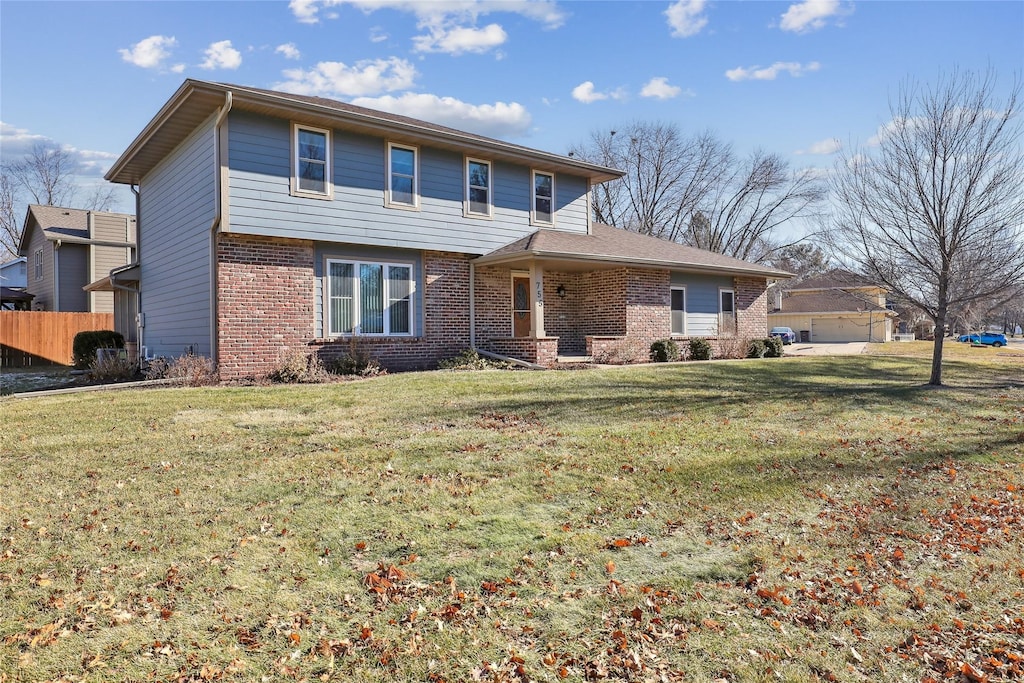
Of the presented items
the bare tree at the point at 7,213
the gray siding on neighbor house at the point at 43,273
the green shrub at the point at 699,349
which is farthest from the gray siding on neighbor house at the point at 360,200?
the bare tree at the point at 7,213

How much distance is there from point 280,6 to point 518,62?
6231mm

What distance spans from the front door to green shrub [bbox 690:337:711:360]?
15.5 feet

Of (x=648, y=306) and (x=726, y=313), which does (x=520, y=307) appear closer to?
(x=648, y=306)

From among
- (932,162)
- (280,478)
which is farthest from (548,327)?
(280,478)

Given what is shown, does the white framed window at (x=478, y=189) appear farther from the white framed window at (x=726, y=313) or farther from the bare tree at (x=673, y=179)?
the bare tree at (x=673, y=179)

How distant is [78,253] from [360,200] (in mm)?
18150

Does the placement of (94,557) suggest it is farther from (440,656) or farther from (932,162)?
(932,162)

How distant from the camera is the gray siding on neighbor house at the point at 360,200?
11875mm

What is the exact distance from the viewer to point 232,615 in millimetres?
3289

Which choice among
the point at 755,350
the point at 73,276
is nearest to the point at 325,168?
the point at 755,350

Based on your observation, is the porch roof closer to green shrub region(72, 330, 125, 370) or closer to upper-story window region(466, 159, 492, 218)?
upper-story window region(466, 159, 492, 218)

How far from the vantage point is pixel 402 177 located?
14.0 m

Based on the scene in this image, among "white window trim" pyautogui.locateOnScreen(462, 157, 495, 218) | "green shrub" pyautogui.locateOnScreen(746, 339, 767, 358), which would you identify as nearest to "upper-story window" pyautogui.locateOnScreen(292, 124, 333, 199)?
"white window trim" pyautogui.locateOnScreen(462, 157, 495, 218)

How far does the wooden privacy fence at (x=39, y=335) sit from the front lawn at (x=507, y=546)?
1591 centimetres
